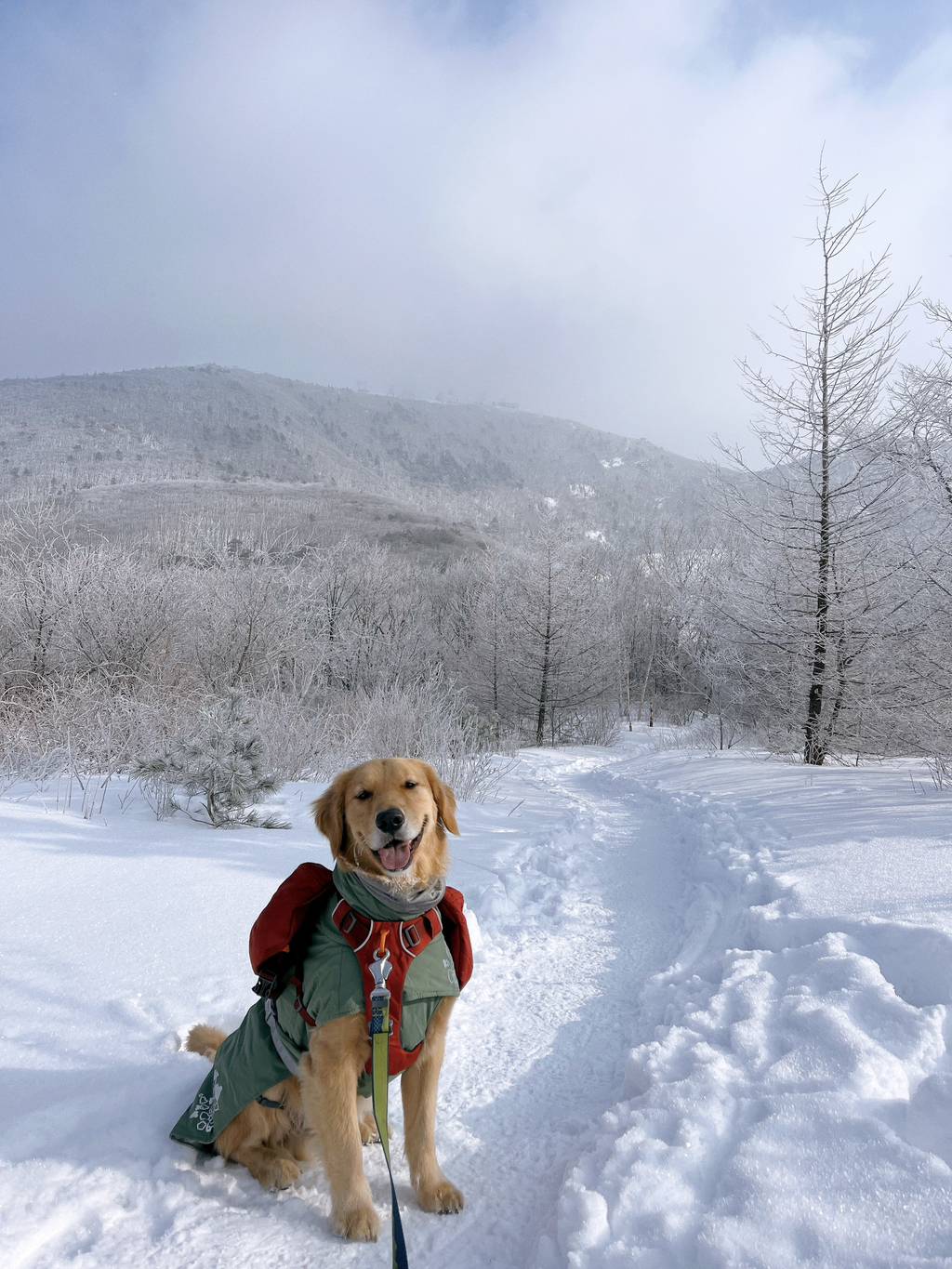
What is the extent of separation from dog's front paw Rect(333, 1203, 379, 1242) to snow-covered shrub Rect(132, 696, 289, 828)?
419 cm

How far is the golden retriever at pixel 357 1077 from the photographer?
2020 mm

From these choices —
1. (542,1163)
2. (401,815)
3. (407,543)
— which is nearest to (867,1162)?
(542,1163)

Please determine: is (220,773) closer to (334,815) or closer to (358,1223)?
(334,815)

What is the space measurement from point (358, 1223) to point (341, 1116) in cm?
33

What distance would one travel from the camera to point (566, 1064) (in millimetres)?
3033

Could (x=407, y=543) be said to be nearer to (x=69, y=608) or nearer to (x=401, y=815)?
(x=69, y=608)

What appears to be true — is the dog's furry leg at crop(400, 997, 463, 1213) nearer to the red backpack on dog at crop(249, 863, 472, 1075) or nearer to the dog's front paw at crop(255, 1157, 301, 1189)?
the red backpack on dog at crop(249, 863, 472, 1075)

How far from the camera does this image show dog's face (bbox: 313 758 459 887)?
87.3 inches

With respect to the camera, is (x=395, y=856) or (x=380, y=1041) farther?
(x=395, y=856)

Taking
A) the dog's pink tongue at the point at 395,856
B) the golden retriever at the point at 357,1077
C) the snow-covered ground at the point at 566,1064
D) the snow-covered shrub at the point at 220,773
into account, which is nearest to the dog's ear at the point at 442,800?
the golden retriever at the point at 357,1077

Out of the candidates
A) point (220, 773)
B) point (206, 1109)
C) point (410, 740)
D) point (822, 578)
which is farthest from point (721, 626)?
point (206, 1109)

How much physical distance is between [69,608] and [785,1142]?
1532 cm

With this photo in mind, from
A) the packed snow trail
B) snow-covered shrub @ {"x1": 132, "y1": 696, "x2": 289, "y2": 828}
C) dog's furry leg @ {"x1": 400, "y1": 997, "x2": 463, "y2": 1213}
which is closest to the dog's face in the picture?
dog's furry leg @ {"x1": 400, "y1": 997, "x2": 463, "y2": 1213}

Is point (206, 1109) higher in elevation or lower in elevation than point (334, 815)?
lower
